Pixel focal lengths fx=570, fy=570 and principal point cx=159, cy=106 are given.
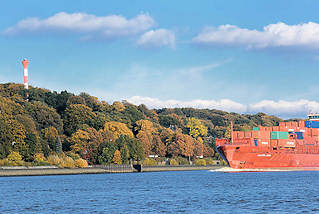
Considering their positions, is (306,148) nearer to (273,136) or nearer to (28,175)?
(273,136)

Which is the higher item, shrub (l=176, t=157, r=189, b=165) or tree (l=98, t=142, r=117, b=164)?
tree (l=98, t=142, r=117, b=164)

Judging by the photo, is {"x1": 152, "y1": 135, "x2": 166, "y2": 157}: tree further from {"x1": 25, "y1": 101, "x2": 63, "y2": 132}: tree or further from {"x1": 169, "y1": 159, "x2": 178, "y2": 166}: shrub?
{"x1": 25, "y1": 101, "x2": 63, "y2": 132}: tree

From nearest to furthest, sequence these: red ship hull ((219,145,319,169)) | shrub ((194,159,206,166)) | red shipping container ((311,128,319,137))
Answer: red ship hull ((219,145,319,169)) → red shipping container ((311,128,319,137)) → shrub ((194,159,206,166))

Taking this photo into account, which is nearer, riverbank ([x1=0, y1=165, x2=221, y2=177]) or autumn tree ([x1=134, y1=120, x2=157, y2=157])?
riverbank ([x1=0, y1=165, x2=221, y2=177])

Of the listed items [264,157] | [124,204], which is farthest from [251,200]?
[264,157]

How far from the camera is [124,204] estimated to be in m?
58.8

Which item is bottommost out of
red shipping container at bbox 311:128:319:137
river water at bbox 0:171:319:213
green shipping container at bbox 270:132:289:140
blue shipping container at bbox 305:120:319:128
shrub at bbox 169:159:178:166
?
river water at bbox 0:171:319:213

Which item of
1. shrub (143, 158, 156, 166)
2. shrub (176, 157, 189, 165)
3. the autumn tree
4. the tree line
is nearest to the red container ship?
A: the tree line

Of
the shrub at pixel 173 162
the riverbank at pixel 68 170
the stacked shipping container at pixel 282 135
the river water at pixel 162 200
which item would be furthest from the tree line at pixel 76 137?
the river water at pixel 162 200

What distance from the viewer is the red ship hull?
124000mm

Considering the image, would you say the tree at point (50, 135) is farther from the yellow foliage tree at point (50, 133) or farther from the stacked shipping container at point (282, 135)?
the stacked shipping container at point (282, 135)

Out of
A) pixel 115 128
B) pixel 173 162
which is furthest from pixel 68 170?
pixel 173 162

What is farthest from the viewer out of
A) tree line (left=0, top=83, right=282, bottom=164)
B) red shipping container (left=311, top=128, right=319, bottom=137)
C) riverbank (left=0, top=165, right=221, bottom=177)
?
tree line (left=0, top=83, right=282, bottom=164)

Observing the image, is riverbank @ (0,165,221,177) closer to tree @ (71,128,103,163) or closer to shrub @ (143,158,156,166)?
shrub @ (143,158,156,166)
